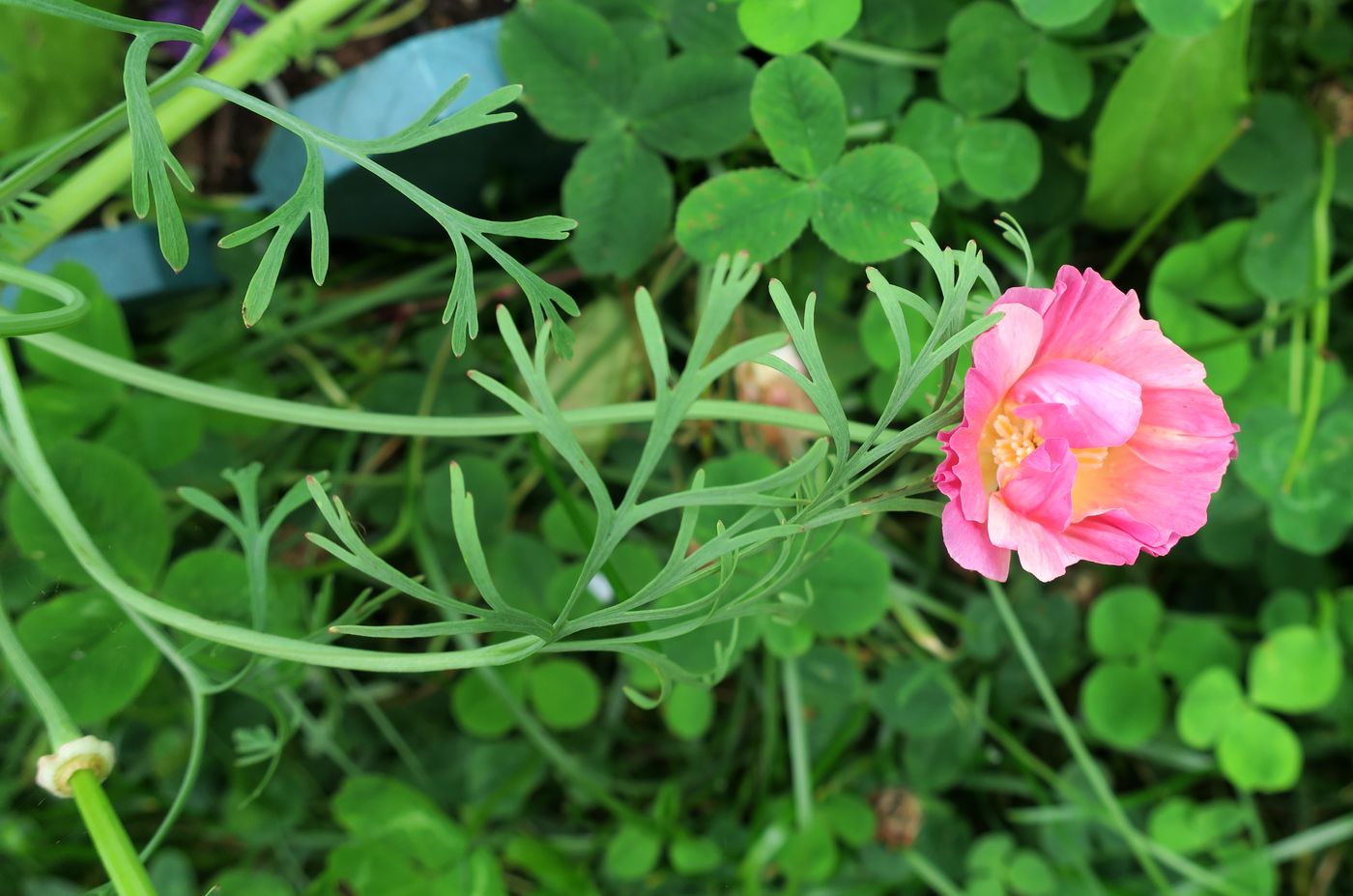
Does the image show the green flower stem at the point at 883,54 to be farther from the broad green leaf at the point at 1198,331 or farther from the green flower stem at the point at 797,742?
the green flower stem at the point at 797,742

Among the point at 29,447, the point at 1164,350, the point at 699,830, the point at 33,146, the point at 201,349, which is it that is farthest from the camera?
the point at 699,830

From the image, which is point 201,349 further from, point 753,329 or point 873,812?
point 873,812

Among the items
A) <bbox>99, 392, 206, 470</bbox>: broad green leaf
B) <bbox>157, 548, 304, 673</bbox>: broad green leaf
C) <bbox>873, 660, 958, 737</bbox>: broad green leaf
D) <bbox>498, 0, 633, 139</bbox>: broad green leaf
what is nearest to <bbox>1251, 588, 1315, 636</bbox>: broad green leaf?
<bbox>873, 660, 958, 737</bbox>: broad green leaf

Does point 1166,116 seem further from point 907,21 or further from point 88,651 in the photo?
point 88,651

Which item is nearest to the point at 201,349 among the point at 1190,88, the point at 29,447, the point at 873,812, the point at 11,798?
the point at 29,447

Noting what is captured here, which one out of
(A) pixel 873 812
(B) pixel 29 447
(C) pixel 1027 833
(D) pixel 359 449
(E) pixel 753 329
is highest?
(B) pixel 29 447

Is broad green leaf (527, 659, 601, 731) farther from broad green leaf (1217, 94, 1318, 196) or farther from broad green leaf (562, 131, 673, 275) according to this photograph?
broad green leaf (1217, 94, 1318, 196)
